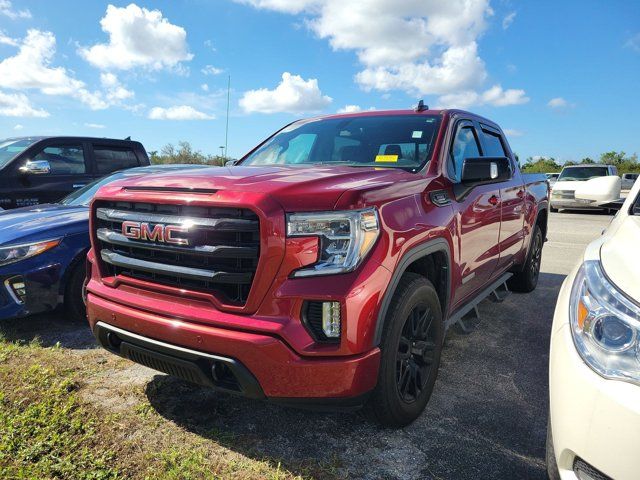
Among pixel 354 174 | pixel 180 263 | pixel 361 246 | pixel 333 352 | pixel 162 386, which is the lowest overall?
pixel 162 386

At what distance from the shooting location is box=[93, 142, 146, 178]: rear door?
24.1 ft

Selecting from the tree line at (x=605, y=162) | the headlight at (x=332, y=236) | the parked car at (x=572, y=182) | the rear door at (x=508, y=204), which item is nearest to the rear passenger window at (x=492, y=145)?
the rear door at (x=508, y=204)

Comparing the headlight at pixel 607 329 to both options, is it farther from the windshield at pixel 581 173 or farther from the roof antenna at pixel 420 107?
the windshield at pixel 581 173

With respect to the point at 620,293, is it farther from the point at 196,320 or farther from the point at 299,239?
the point at 196,320

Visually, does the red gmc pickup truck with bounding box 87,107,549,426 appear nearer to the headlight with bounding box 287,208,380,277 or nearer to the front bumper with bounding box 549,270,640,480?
the headlight with bounding box 287,208,380,277

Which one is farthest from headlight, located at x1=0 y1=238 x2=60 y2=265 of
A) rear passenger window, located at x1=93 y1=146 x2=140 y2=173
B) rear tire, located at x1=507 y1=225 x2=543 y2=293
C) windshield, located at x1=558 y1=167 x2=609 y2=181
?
windshield, located at x1=558 y1=167 x2=609 y2=181

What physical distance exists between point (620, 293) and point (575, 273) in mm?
392

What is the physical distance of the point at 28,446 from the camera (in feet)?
7.67

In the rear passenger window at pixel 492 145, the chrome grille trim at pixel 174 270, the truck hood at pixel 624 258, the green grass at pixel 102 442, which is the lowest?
the green grass at pixel 102 442

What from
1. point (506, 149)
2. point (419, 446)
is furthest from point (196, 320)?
point (506, 149)

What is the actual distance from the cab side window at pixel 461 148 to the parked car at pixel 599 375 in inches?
59.8

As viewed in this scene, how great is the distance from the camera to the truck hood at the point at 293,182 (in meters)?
2.06

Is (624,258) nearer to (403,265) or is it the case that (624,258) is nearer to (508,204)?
(403,265)

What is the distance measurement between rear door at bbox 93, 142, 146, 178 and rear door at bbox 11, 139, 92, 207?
0.17m
